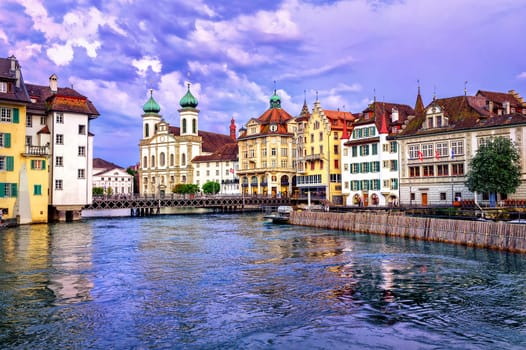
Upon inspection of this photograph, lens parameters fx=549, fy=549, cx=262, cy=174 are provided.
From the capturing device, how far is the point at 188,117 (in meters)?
151

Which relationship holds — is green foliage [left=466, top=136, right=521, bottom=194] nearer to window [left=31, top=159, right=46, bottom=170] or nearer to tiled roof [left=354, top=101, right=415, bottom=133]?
tiled roof [left=354, top=101, right=415, bottom=133]

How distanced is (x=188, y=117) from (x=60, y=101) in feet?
268

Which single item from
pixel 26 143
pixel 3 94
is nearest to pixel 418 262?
pixel 3 94

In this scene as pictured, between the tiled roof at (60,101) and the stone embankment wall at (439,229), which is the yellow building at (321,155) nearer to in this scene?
the stone embankment wall at (439,229)

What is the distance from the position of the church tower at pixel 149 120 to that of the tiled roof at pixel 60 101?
88.1 meters

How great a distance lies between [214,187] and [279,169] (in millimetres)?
26427

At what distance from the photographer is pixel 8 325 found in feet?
59.8

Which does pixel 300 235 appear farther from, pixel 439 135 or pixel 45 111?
pixel 45 111

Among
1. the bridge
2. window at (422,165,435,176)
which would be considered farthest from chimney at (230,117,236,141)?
window at (422,165,435,176)

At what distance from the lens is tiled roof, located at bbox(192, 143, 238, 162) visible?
135 m

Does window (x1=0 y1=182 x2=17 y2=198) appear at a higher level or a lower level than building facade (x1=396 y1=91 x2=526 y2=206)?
lower

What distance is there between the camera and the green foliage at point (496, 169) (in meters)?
56.8

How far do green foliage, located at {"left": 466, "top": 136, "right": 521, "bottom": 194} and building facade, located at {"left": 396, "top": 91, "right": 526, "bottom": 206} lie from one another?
4.08m

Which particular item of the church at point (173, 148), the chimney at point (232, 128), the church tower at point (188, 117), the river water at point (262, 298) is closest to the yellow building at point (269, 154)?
the church at point (173, 148)
